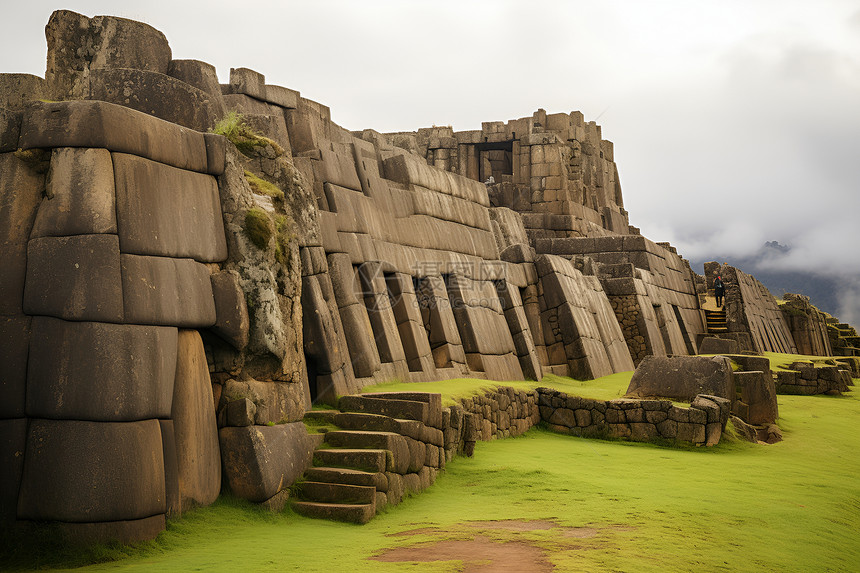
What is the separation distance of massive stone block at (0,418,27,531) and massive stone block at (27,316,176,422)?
0.17 metres

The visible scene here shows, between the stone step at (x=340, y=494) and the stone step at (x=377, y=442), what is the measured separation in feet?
Answer: 2.77

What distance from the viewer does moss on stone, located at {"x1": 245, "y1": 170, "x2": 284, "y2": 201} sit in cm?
1086

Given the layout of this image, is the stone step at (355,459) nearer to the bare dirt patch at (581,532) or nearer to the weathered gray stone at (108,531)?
the bare dirt patch at (581,532)

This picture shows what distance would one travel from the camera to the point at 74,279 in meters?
7.50

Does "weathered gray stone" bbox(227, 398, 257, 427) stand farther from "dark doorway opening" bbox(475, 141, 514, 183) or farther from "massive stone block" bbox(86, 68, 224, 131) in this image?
"dark doorway opening" bbox(475, 141, 514, 183)

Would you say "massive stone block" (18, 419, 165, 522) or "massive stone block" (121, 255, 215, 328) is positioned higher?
"massive stone block" (121, 255, 215, 328)

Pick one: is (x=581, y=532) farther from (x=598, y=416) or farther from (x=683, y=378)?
(x=683, y=378)

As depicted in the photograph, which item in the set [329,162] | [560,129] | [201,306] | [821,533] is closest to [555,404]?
[329,162]

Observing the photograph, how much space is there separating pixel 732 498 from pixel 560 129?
29.3 m

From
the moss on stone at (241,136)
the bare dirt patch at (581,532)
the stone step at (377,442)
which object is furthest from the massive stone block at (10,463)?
the moss on stone at (241,136)

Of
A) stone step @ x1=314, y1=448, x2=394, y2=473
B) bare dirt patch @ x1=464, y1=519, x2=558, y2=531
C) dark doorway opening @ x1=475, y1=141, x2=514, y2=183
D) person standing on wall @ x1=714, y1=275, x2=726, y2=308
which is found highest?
dark doorway opening @ x1=475, y1=141, x2=514, y2=183

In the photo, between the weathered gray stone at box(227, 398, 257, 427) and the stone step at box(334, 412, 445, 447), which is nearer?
the weathered gray stone at box(227, 398, 257, 427)

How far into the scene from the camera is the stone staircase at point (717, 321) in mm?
34969

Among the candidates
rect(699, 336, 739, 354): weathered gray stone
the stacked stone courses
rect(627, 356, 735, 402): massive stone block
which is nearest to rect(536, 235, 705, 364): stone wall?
rect(699, 336, 739, 354): weathered gray stone
